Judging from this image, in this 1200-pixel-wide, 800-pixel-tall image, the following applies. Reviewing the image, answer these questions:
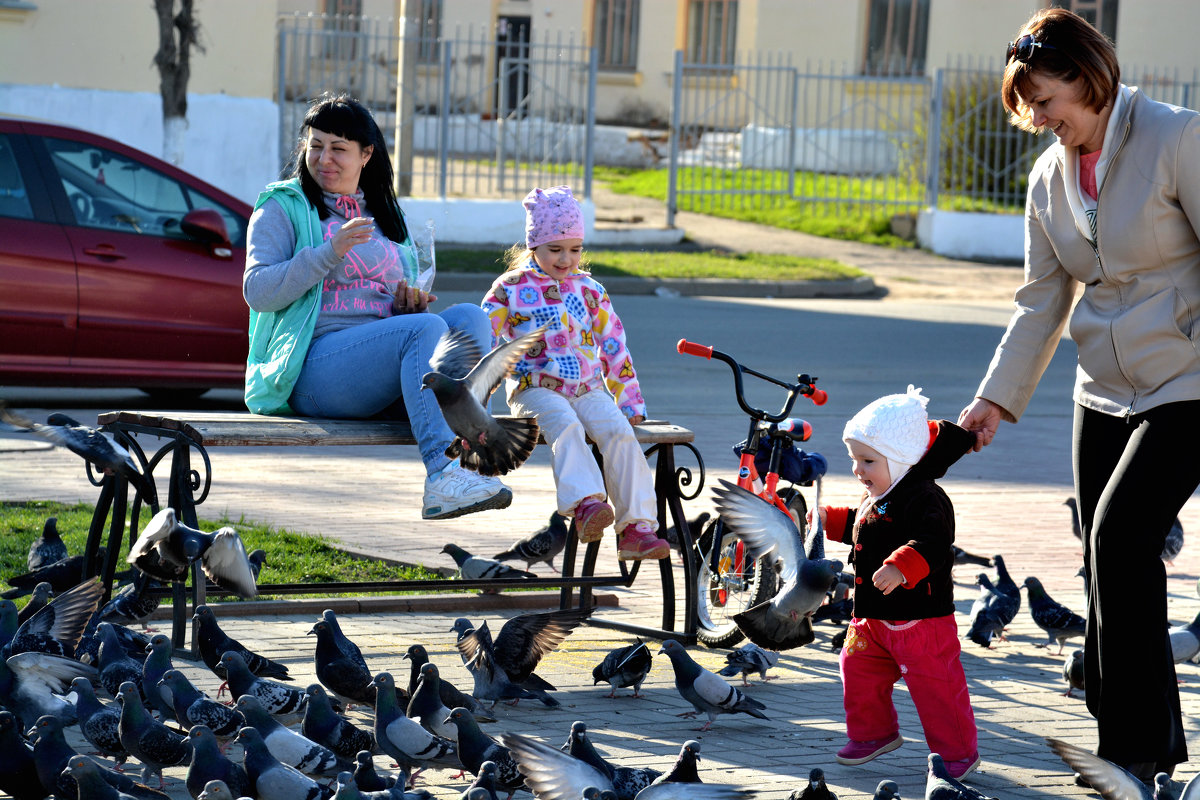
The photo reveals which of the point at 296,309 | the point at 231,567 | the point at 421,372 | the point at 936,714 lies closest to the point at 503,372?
the point at 421,372

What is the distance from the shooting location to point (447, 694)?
492cm

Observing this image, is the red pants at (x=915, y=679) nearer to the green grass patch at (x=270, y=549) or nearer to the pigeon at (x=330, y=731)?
the pigeon at (x=330, y=731)

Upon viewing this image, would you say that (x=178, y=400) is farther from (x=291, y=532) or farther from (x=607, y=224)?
(x=607, y=224)

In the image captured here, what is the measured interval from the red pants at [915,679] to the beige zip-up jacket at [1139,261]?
858mm

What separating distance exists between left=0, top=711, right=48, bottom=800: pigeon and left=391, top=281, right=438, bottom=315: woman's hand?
2.57 metres

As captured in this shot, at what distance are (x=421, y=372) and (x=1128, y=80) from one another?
2590 centimetres

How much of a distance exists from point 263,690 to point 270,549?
8.46 feet

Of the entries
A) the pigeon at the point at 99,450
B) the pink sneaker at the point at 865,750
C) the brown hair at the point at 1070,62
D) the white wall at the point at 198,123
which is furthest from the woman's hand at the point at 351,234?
the white wall at the point at 198,123

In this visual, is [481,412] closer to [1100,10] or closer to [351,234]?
[351,234]

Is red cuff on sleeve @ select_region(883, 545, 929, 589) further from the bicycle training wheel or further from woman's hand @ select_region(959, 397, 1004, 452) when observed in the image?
the bicycle training wheel

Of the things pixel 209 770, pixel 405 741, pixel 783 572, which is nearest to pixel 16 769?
pixel 209 770

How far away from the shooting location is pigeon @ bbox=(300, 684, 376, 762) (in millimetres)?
4492

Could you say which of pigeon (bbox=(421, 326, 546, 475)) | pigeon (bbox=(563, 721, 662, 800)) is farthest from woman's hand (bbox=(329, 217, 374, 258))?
pigeon (bbox=(563, 721, 662, 800))

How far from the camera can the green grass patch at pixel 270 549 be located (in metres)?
6.84
